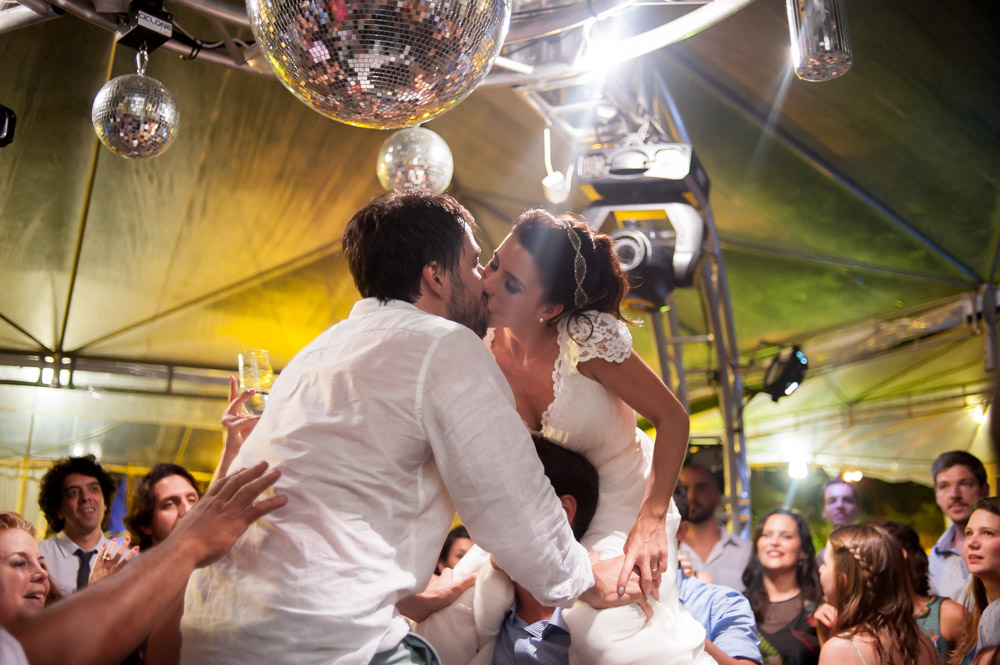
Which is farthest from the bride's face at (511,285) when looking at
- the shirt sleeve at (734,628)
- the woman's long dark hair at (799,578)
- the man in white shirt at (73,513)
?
the man in white shirt at (73,513)

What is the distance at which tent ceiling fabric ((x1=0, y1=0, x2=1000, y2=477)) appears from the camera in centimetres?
480

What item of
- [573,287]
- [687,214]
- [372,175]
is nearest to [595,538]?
[573,287]

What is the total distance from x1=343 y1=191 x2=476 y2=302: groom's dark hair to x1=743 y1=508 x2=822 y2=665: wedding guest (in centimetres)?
275

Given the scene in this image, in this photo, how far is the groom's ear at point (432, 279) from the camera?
1728 millimetres

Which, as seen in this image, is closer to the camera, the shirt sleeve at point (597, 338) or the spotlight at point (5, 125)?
the shirt sleeve at point (597, 338)

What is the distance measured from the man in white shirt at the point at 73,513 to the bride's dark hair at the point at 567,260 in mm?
2779

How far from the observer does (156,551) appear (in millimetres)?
1404

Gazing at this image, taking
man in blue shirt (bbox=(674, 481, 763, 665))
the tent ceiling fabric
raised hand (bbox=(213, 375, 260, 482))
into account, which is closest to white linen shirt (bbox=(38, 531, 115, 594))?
raised hand (bbox=(213, 375, 260, 482))

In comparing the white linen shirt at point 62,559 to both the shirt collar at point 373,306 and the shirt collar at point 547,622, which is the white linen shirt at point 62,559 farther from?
the shirt collar at point 373,306

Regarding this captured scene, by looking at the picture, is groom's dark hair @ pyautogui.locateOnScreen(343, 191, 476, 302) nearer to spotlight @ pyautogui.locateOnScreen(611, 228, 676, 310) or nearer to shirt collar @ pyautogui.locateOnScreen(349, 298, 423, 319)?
shirt collar @ pyautogui.locateOnScreen(349, 298, 423, 319)

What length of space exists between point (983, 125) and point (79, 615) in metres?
5.16

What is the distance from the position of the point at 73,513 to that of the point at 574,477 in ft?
9.64

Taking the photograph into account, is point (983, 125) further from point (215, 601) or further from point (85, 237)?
point (85, 237)

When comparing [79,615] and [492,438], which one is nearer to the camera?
[79,615]
